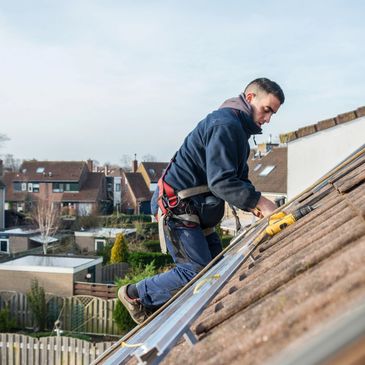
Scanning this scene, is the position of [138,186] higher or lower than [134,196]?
higher

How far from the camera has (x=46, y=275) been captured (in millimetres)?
17703

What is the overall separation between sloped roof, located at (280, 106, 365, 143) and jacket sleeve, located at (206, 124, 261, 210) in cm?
732

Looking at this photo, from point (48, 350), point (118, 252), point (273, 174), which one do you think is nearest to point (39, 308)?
point (48, 350)

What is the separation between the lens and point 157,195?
3.73m

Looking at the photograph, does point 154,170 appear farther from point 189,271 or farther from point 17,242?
point 189,271

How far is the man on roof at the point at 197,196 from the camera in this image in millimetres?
3160

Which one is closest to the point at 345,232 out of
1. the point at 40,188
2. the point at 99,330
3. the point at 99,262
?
the point at 99,330

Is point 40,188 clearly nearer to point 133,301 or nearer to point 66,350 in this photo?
point 66,350

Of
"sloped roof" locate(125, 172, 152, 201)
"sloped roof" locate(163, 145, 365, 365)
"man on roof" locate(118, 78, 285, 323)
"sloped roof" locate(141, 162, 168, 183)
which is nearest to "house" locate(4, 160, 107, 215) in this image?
"sloped roof" locate(125, 172, 152, 201)

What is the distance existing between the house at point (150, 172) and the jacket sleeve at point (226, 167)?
49227 mm

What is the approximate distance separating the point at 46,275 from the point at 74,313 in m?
3.08

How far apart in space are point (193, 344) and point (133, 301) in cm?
199

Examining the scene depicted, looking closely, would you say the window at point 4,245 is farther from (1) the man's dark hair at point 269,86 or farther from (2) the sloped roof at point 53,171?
(1) the man's dark hair at point 269,86

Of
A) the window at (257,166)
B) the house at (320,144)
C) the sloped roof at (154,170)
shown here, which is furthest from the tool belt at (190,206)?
→ the sloped roof at (154,170)
